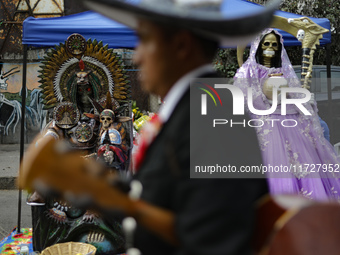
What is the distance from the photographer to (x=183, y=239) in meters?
0.98

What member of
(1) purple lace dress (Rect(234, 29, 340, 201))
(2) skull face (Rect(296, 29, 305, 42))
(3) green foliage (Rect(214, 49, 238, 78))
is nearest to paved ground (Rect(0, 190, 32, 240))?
(1) purple lace dress (Rect(234, 29, 340, 201))

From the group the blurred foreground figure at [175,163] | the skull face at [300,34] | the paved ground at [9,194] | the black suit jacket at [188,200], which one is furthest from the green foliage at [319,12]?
the black suit jacket at [188,200]

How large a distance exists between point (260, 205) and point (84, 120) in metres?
3.04

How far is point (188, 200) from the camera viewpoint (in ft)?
3.27

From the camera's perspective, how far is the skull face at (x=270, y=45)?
412 cm

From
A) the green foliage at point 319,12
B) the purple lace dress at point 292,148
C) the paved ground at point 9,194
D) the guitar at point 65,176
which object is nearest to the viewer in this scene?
the guitar at point 65,176

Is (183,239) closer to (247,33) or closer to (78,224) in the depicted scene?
(247,33)

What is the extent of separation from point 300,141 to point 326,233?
281cm

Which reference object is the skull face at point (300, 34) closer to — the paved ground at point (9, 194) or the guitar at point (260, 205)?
the guitar at point (260, 205)

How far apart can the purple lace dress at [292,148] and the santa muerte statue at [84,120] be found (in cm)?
116

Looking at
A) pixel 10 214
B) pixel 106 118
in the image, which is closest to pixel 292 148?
pixel 106 118

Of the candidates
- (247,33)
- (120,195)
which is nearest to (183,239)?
(120,195)

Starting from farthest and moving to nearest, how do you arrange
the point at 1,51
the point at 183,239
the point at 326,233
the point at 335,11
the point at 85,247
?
the point at 1,51
the point at 335,11
the point at 85,247
the point at 326,233
the point at 183,239

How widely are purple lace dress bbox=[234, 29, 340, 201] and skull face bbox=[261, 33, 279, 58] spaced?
5.5 inches
